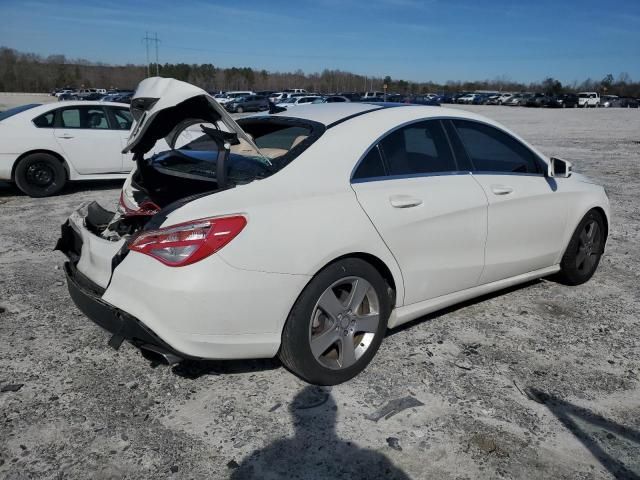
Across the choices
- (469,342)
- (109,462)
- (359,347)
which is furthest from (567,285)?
(109,462)

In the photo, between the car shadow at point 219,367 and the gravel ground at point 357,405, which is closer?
the gravel ground at point 357,405

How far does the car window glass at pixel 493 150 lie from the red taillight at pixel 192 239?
6.51 feet

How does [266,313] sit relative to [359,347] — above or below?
above

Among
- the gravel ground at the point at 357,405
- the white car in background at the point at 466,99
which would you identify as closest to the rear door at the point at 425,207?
the gravel ground at the point at 357,405

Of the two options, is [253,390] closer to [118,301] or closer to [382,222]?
[118,301]

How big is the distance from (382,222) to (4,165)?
7387 mm

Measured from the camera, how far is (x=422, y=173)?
3.61 m

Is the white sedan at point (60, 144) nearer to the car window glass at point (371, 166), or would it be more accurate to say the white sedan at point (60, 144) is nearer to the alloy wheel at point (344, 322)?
the car window glass at point (371, 166)

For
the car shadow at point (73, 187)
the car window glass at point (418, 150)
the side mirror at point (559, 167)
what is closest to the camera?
the car window glass at point (418, 150)

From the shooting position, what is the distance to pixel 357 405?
3.04m

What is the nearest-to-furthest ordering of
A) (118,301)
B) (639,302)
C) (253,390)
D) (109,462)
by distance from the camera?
1. (109,462)
2. (118,301)
3. (253,390)
4. (639,302)

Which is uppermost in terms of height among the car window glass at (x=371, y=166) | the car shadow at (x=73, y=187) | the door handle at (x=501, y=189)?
the car window glass at (x=371, y=166)

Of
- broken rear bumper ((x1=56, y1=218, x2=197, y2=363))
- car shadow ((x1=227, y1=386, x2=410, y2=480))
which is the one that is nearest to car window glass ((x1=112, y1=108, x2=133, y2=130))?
broken rear bumper ((x1=56, y1=218, x2=197, y2=363))

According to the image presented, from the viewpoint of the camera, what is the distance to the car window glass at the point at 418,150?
349 centimetres
